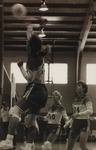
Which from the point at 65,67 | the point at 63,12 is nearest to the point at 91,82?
the point at 65,67

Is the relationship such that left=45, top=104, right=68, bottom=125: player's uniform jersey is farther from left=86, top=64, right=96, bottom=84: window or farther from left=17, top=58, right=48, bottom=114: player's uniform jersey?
left=86, top=64, right=96, bottom=84: window

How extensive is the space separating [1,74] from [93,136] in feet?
24.7

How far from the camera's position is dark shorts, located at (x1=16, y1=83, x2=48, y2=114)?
4555mm

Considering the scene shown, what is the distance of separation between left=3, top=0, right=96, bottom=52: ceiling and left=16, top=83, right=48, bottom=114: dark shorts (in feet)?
30.5

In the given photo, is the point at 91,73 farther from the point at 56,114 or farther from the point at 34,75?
the point at 34,75

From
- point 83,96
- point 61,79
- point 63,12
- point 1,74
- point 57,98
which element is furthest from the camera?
point 61,79

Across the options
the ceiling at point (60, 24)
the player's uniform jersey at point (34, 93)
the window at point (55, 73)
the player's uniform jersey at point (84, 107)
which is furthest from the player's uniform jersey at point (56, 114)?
the window at point (55, 73)

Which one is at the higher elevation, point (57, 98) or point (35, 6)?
point (35, 6)

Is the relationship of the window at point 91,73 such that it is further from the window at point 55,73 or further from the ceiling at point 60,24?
the window at point 55,73

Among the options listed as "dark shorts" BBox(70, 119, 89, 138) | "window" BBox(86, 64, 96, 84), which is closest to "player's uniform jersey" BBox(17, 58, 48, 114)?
"dark shorts" BBox(70, 119, 89, 138)

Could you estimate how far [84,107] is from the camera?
20.9 ft

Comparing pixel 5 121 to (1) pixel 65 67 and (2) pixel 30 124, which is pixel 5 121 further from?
(2) pixel 30 124

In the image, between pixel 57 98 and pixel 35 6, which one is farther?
pixel 35 6

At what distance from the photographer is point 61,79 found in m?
19.4
